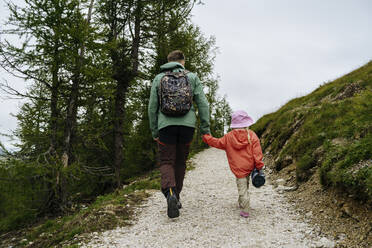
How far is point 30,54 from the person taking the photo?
6.57 metres

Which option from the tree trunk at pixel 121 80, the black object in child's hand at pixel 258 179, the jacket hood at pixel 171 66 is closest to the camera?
the black object in child's hand at pixel 258 179

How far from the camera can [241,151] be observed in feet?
13.5

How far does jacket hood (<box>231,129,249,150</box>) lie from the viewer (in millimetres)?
4090

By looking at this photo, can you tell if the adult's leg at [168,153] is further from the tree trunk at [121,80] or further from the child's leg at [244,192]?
the tree trunk at [121,80]

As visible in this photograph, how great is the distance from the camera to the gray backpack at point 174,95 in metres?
3.80

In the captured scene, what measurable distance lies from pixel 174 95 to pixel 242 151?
1428 millimetres

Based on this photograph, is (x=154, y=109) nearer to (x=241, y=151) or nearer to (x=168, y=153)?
(x=168, y=153)

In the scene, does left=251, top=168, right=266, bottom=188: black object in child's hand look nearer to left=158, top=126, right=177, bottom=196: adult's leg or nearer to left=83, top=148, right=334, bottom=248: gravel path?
left=83, top=148, right=334, bottom=248: gravel path

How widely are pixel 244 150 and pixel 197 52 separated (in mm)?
11894

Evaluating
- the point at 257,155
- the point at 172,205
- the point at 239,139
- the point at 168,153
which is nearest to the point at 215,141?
the point at 239,139

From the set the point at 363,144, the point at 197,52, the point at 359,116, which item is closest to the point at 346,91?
the point at 359,116

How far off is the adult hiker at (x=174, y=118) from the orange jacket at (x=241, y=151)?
404 millimetres

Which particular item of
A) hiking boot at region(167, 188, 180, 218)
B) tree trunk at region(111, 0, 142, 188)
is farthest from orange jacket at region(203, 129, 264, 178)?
tree trunk at region(111, 0, 142, 188)

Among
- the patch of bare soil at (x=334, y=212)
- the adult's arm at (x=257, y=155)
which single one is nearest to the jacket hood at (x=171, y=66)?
the adult's arm at (x=257, y=155)
